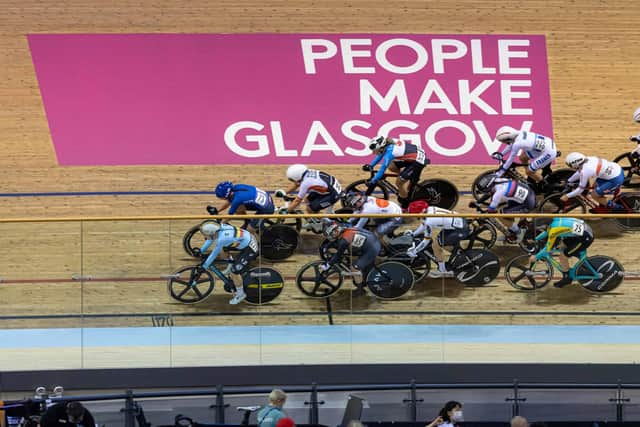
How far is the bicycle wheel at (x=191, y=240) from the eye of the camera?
11.2m

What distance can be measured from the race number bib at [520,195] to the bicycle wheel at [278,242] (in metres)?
3.38

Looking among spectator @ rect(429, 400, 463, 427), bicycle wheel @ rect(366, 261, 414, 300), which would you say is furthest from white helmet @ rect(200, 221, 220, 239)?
spectator @ rect(429, 400, 463, 427)

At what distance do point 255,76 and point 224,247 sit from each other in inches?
302

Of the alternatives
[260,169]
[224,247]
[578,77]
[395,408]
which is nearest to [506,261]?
[395,408]

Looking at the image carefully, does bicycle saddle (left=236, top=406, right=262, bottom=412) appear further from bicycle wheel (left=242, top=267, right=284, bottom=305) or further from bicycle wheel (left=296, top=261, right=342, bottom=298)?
bicycle wheel (left=296, top=261, right=342, bottom=298)

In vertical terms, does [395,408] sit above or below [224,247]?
below

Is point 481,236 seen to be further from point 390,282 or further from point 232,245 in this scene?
point 232,245

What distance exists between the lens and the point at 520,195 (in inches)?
539

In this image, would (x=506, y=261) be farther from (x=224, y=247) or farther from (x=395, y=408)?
(x=224, y=247)

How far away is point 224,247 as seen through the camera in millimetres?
11352

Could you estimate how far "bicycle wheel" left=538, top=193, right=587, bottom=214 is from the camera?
46.8ft

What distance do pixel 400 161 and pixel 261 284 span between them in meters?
4.04

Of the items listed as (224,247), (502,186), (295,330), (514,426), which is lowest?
(514,426)

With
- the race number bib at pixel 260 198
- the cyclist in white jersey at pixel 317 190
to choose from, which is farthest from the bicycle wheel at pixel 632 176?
the race number bib at pixel 260 198
